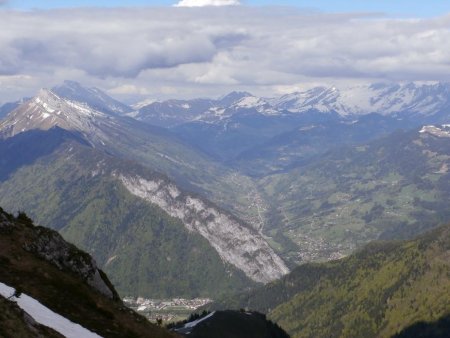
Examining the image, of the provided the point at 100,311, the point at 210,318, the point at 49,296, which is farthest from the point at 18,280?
the point at 210,318

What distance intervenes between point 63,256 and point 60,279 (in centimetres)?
1041

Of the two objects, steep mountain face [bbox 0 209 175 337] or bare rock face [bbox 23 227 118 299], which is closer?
steep mountain face [bbox 0 209 175 337]

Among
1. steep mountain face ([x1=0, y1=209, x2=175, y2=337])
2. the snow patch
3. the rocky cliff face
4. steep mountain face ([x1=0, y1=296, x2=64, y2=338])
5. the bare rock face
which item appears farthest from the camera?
the bare rock face

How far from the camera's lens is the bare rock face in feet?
284

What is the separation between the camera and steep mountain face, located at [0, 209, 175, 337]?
235 feet

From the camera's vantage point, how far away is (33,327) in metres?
53.4

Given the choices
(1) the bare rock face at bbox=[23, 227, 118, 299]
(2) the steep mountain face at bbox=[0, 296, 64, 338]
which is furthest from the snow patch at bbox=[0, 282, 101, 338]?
(1) the bare rock face at bbox=[23, 227, 118, 299]

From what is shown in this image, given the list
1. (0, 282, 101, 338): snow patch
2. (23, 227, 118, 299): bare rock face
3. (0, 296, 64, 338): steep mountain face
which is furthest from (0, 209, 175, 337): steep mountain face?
(0, 282, 101, 338): snow patch

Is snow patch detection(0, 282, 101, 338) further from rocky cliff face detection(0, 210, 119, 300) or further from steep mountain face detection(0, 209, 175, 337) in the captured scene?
rocky cliff face detection(0, 210, 119, 300)

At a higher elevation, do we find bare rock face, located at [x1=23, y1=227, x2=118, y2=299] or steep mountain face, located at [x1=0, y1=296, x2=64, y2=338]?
steep mountain face, located at [x1=0, y1=296, x2=64, y2=338]

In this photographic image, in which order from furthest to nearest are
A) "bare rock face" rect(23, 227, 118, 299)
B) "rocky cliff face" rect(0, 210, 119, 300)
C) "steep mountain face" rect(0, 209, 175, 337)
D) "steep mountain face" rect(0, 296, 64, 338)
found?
"bare rock face" rect(23, 227, 118, 299)
"rocky cliff face" rect(0, 210, 119, 300)
"steep mountain face" rect(0, 209, 175, 337)
"steep mountain face" rect(0, 296, 64, 338)

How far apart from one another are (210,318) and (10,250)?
365ft

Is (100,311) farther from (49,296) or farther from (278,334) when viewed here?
(278,334)

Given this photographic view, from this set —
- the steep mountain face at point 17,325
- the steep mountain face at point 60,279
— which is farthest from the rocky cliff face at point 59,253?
the steep mountain face at point 17,325
